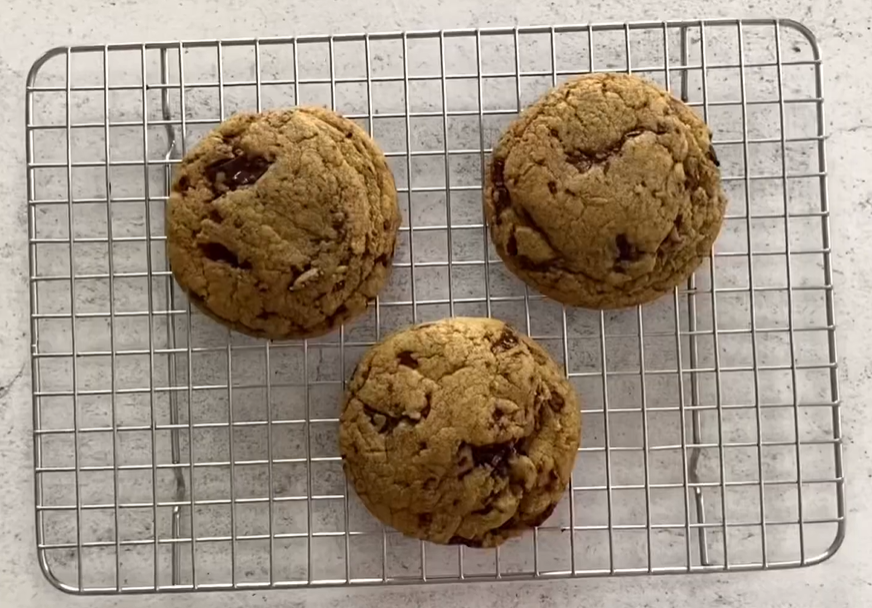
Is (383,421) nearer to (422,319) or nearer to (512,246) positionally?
(422,319)

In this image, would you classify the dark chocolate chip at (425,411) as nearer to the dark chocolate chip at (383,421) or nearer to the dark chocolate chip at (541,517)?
the dark chocolate chip at (383,421)

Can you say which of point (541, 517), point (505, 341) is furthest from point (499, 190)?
point (541, 517)

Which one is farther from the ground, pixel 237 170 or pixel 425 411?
pixel 237 170

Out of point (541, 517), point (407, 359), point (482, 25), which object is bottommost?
point (541, 517)

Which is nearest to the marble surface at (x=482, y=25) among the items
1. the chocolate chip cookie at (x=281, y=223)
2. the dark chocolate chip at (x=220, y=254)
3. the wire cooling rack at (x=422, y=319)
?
the wire cooling rack at (x=422, y=319)

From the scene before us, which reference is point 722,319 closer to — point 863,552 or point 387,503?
point 863,552

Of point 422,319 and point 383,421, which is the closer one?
point 383,421
